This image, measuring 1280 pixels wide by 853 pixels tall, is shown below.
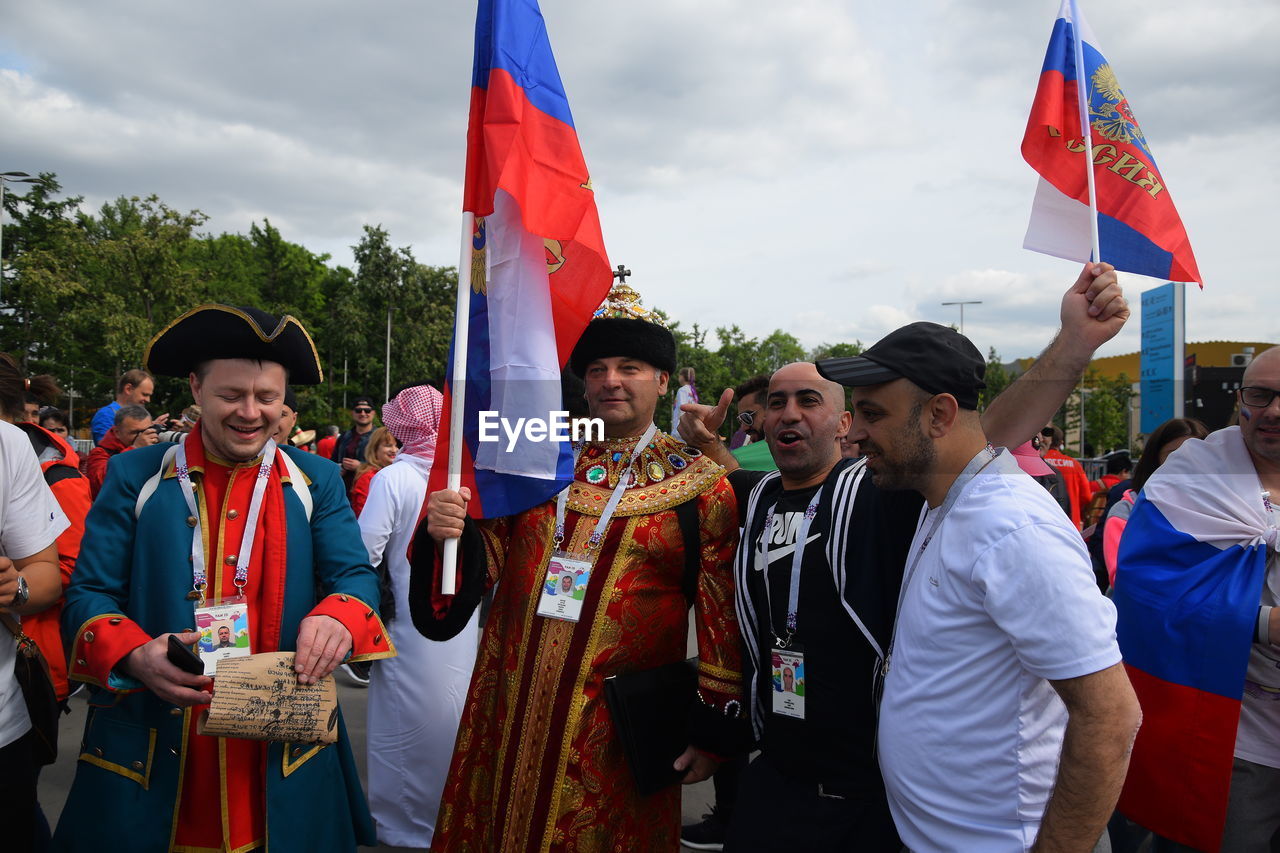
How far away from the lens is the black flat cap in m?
1.94

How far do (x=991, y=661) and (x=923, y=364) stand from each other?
0.67m

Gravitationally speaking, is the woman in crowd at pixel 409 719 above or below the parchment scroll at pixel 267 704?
below

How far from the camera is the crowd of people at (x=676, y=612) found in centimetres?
191

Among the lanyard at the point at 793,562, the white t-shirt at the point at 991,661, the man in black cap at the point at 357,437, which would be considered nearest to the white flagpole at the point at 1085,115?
the white t-shirt at the point at 991,661

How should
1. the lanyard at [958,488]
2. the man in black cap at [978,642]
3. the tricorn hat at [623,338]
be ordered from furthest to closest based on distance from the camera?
the tricorn hat at [623,338]
the lanyard at [958,488]
the man in black cap at [978,642]

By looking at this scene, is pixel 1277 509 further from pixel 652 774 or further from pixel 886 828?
pixel 652 774

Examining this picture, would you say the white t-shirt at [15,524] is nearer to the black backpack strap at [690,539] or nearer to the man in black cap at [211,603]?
the man in black cap at [211,603]

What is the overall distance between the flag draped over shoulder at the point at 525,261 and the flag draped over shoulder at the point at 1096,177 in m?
1.47

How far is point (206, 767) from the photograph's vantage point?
2281 millimetres

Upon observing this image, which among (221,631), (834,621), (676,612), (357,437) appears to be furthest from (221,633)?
(357,437)

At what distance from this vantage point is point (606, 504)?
2.76 metres

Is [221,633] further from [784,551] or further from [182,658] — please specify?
[784,551]

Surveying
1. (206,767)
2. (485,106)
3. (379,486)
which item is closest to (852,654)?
(206,767)

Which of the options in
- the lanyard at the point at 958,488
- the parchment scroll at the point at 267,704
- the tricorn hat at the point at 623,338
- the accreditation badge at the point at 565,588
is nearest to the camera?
the lanyard at the point at 958,488
